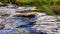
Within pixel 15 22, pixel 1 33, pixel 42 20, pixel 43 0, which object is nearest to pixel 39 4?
pixel 43 0

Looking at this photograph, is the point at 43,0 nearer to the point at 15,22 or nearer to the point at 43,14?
the point at 43,14

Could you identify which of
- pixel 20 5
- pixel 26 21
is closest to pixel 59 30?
pixel 26 21

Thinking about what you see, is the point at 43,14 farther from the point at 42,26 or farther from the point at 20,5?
the point at 20,5

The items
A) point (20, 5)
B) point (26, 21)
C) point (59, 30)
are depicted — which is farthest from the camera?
point (20, 5)

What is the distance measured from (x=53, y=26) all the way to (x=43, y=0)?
0.25 meters

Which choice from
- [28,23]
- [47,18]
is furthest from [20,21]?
[47,18]

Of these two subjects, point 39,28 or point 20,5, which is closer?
point 39,28

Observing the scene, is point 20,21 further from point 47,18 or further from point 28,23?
point 47,18

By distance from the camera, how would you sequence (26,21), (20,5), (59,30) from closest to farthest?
(59,30), (26,21), (20,5)

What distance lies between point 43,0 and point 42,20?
0.59 feet

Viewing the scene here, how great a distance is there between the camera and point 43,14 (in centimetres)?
126

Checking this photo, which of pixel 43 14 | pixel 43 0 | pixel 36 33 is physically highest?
pixel 43 0

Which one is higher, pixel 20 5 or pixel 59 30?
pixel 20 5

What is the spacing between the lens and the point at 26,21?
1.25 meters
